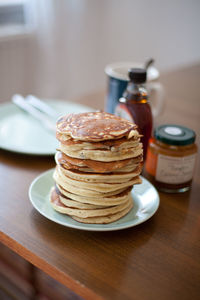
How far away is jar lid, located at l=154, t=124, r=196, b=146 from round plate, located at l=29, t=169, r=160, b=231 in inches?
3.9

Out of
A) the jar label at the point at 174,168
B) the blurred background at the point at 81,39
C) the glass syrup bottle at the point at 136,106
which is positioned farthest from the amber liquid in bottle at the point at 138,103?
the blurred background at the point at 81,39

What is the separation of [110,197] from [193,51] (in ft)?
7.94

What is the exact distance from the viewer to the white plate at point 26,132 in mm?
884

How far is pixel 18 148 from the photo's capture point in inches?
34.5

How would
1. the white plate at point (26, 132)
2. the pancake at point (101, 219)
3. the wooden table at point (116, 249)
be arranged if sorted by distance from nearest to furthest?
1. the wooden table at point (116, 249)
2. the pancake at point (101, 219)
3. the white plate at point (26, 132)

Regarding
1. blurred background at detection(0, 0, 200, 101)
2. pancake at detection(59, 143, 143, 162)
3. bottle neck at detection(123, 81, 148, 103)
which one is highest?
bottle neck at detection(123, 81, 148, 103)

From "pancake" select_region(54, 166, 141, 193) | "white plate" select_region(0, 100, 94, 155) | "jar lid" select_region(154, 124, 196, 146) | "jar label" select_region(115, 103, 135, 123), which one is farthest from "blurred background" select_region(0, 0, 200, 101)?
"pancake" select_region(54, 166, 141, 193)

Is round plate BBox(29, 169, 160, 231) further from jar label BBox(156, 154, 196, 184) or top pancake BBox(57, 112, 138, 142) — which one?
top pancake BBox(57, 112, 138, 142)

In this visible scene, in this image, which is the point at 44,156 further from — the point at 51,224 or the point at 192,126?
the point at 192,126

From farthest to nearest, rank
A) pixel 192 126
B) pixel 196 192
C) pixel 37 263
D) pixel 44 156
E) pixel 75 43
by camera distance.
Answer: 1. pixel 75 43
2. pixel 192 126
3. pixel 44 156
4. pixel 196 192
5. pixel 37 263

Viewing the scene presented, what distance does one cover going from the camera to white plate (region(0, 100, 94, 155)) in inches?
34.8

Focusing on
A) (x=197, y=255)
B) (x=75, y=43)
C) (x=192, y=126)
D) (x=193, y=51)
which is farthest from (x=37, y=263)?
(x=193, y=51)

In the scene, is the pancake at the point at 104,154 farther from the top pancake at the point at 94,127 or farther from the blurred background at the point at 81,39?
the blurred background at the point at 81,39

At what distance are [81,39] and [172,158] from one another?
215 centimetres
